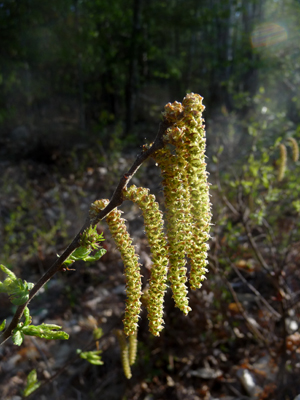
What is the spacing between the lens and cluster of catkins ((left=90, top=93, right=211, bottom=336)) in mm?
1003

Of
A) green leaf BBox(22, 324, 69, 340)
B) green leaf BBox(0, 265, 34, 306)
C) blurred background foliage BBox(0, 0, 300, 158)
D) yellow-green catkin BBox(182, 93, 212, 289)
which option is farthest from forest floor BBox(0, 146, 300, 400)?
blurred background foliage BBox(0, 0, 300, 158)

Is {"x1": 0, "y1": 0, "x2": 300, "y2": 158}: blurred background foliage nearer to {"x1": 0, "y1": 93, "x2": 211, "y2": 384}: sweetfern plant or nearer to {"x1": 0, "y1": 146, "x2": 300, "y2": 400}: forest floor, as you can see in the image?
{"x1": 0, "y1": 146, "x2": 300, "y2": 400}: forest floor

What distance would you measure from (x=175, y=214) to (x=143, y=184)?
6844mm

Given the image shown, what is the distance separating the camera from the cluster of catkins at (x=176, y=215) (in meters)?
1.00

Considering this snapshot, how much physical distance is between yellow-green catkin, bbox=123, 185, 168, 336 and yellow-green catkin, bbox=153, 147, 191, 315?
3cm

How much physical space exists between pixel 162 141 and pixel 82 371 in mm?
3405

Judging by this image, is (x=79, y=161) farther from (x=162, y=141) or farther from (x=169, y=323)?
(x=162, y=141)

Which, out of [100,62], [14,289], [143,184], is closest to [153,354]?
[14,289]

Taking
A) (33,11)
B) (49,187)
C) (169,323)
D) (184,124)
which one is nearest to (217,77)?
(33,11)

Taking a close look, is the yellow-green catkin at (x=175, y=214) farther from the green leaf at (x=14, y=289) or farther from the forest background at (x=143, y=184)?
the forest background at (x=143, y=184)

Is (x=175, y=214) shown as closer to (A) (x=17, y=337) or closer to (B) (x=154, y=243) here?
(B) (x=154, y=243)

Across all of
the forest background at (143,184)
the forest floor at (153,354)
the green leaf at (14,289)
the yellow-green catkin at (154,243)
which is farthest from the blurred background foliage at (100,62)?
the yellow-green catkin at (154,243)

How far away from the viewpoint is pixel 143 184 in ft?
26.0

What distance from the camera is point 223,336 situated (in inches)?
154
